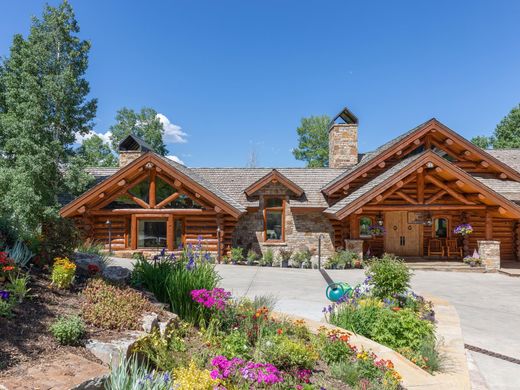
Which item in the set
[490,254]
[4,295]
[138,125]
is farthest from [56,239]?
[138,125]

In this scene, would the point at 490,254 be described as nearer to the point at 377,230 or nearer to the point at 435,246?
the point at 435,246

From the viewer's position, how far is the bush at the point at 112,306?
4219mm

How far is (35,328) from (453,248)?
17808mm

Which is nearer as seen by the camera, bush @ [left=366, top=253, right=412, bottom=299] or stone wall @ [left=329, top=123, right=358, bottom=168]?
bush @ [left=366, top=253, right=412, bottom=299]

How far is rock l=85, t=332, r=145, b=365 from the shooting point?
11.9 feet

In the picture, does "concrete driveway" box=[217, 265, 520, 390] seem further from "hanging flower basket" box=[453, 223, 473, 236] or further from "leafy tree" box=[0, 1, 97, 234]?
"leafy tree" box=[0, 1, 97, 234]

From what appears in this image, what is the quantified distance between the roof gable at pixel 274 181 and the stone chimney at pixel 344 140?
4378 mm

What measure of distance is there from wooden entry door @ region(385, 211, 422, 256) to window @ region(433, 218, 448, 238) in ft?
2.70

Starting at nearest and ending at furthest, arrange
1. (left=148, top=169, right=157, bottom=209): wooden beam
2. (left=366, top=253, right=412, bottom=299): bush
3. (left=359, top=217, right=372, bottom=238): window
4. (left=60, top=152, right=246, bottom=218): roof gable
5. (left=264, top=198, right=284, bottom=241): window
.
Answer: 1. (left=366, top=253, right=412, bottom=299): bush
2. (left=60, top=152, right=246, bottom=218): roof gable
3. (left=148, top=169, right=157, bottom=209): wooden beam
4. (left=359, top=217, right=372, bottom=238): window
5. (left=264, top=198, right=284, bottom=241): window

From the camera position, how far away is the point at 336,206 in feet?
52.2

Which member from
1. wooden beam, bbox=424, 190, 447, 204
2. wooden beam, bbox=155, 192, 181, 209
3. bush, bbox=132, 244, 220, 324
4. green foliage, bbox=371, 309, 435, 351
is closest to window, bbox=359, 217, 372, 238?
wooden beam, bbox=424, 190, 447, 204

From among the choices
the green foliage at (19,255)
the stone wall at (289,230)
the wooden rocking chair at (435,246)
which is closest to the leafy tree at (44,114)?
the stone wall at (289,230)

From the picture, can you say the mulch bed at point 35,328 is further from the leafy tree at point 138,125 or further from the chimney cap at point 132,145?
the leafy tree at point 138,125

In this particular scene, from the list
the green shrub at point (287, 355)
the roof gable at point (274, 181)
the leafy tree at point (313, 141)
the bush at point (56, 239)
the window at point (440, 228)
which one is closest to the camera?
the green shrub at point (287, 355)
